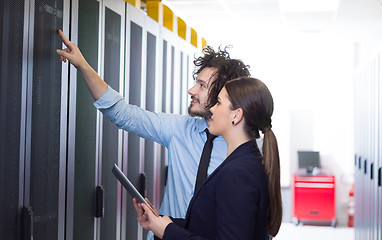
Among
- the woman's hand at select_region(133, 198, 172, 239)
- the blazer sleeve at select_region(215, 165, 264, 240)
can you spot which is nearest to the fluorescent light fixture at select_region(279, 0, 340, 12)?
the woman's hand at select_region(133, 198, 172, 239)

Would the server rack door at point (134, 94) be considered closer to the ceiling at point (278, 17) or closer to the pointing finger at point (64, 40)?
the pointing finger at point (64, 40)

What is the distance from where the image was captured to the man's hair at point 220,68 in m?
2.09

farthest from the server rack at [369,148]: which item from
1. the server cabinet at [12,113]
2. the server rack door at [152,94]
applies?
the server cabinet at [12,113]

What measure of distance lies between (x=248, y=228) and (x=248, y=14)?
4.80 m

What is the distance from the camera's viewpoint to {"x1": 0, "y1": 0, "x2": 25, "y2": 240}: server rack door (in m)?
1.63

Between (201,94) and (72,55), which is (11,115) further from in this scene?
(201,94)

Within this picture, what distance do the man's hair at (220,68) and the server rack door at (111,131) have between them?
0.50 m

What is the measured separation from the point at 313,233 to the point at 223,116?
6171 millimetres

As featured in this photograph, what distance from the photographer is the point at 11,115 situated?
1.67 m

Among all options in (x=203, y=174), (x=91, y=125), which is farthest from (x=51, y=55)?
(x=203, y=174)

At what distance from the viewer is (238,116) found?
4.81 ft

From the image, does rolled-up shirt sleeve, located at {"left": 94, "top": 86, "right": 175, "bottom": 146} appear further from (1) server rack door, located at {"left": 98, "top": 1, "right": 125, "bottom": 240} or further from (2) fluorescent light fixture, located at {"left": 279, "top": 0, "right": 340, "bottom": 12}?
(2) fluorescent light fixture, located at {"left": 279, "top": 0, "right": 340, "bottom": 12}

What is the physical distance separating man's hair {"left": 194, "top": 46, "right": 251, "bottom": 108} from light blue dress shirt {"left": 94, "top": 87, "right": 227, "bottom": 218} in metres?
0.17

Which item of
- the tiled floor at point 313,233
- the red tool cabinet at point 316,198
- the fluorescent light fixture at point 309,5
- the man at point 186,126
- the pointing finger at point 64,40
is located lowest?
the tiled floor at point 313,233
